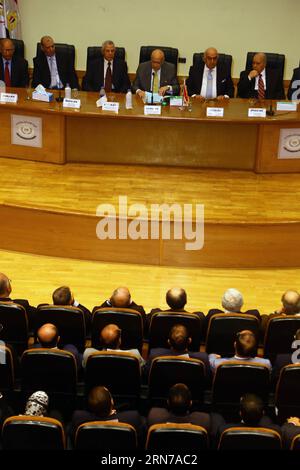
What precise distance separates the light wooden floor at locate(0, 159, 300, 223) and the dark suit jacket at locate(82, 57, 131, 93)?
1.31 meters

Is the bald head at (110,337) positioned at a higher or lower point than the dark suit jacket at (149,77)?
lower

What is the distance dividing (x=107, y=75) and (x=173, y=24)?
1800 millimetres

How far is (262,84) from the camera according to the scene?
8.19 metres

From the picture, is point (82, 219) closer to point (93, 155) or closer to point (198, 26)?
point (93, 155)

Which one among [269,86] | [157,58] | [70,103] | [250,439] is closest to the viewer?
[250,439]

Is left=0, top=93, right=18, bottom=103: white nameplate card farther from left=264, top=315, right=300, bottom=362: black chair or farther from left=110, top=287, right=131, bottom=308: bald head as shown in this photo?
left=264, top=315, right=300, bottom=362: black chair

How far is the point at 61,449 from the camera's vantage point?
3547 millimetres

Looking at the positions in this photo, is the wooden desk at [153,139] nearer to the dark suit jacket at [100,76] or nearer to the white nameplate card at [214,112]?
the white nameplate card at [214,112]

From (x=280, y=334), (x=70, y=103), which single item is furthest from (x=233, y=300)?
(x=70, y=103)

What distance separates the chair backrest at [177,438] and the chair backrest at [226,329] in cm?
127

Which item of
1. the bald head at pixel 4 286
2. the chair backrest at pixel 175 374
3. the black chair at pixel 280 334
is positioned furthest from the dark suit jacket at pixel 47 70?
the chair backrest at pixel 175 374

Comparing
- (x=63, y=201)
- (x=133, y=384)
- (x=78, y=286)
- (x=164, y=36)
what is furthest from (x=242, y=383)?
(x=164, y=36)

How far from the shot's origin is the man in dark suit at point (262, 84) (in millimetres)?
8211

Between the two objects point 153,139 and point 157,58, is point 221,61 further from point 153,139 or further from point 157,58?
point 153,139
